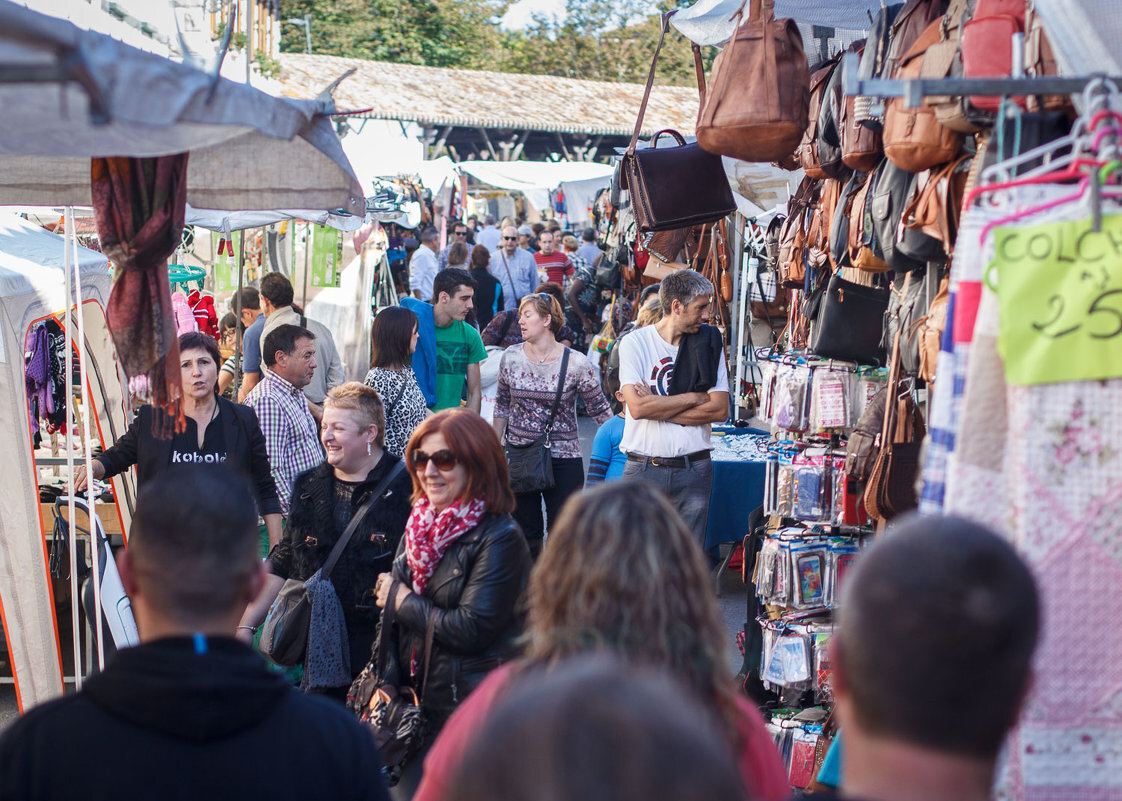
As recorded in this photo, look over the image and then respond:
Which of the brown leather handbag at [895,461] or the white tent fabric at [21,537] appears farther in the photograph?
the white tent fabric at [21,537]

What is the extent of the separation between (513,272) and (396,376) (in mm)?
8568

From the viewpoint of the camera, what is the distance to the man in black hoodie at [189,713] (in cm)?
188

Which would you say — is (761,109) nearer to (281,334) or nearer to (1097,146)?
(1097,146)

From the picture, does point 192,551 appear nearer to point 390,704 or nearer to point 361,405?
point 390,704

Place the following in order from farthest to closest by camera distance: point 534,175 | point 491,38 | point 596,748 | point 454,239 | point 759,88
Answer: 1. point 491,38
2. point 534,175
3. point 454,239
4. point 759,88
5. point 596,748

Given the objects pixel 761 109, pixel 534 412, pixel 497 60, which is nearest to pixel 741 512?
pixel 534 412

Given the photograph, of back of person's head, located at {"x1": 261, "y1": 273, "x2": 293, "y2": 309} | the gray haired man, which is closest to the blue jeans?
the gray haired man

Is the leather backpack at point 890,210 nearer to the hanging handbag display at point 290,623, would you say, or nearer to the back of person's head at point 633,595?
the back of person's head at point 633,595

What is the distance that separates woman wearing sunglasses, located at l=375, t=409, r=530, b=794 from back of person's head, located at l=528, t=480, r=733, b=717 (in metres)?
1.39

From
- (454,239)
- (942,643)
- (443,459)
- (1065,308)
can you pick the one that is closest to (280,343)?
(443,459)

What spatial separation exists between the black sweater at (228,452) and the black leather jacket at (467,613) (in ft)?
6.14

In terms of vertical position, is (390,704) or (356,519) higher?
(356,519)

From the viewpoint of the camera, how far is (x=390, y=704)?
351cm

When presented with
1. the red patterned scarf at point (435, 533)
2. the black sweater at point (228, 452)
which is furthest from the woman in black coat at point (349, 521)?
the black sweater at point (228, 452)
